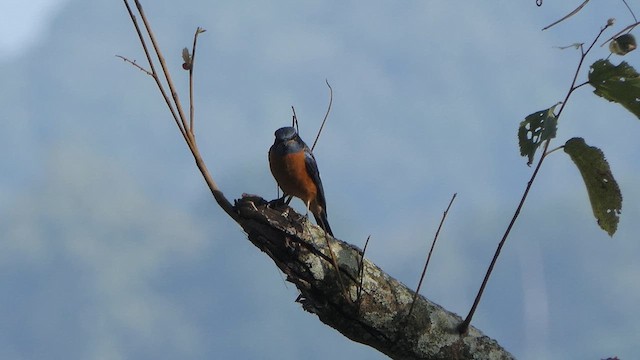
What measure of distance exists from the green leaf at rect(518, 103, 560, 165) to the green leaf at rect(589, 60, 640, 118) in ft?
0.87

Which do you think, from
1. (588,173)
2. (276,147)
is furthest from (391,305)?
(276,147)

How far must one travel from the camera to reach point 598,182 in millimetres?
3816

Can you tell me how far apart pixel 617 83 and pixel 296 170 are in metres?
3.34

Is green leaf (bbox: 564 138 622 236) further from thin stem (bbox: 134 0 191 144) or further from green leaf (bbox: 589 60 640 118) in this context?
thin stem (bbox: 134 0 191 144)

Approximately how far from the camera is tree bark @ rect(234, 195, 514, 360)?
377cm

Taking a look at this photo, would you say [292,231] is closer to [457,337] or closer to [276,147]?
[457,337]

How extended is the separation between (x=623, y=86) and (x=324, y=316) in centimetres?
173

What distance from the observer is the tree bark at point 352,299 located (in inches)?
148

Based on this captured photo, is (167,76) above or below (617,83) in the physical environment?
below

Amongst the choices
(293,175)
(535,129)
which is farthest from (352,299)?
(293,175)

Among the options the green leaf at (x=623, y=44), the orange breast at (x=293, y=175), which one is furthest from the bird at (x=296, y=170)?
the green leaf at (x=623, y=44)

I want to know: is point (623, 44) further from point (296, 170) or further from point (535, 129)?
point (296, 170)

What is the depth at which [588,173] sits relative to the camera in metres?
3.79

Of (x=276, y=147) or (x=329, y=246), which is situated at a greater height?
(x=276, y=147)
